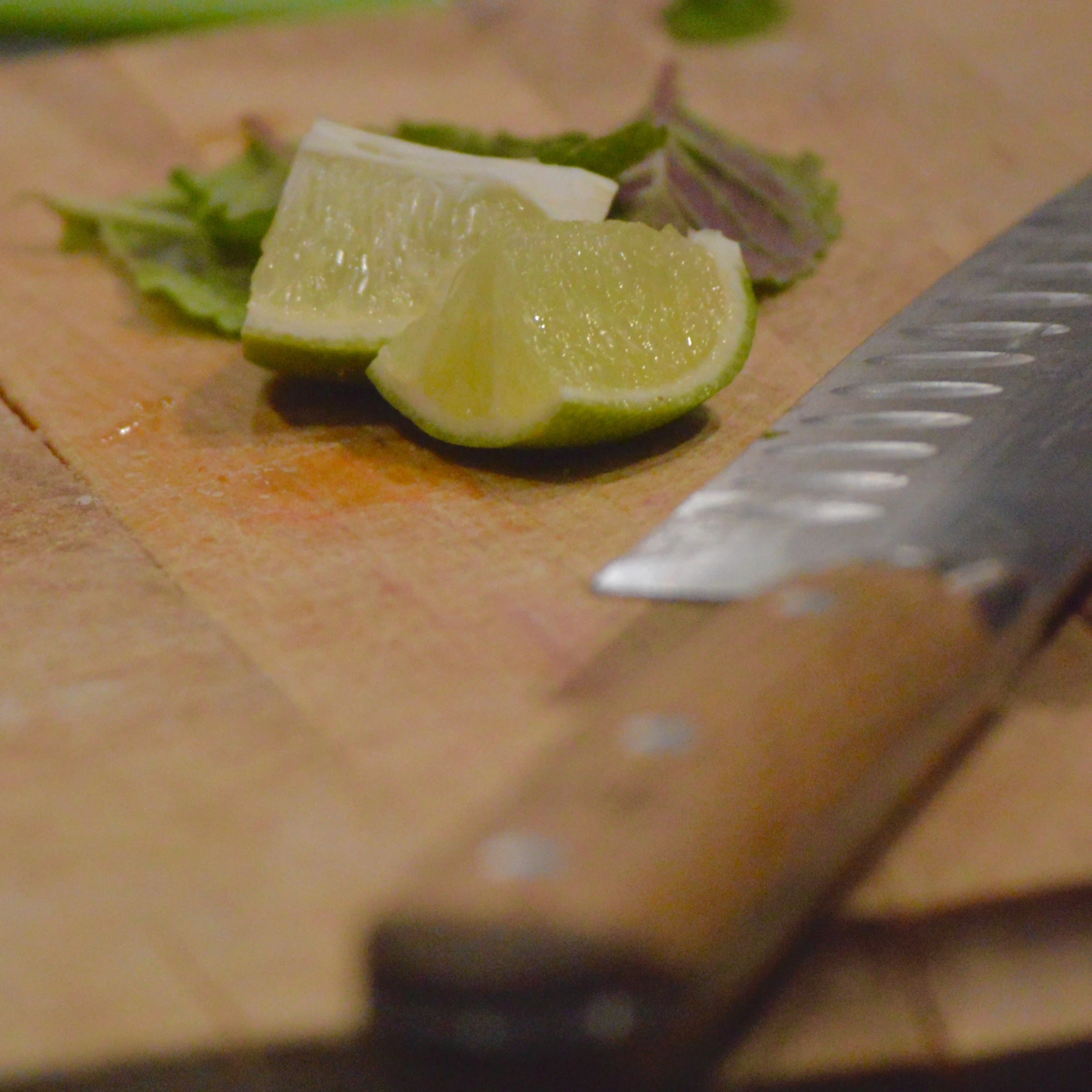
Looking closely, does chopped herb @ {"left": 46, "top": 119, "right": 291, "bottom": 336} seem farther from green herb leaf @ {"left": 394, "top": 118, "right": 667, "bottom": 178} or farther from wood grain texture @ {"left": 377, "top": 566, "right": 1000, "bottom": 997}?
wood grain texture @ {"left": 377, "top": 566, "right": 1000, "bottom": 997}

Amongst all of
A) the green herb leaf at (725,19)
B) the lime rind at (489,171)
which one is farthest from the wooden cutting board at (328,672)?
the green herb leaf at (725,19)

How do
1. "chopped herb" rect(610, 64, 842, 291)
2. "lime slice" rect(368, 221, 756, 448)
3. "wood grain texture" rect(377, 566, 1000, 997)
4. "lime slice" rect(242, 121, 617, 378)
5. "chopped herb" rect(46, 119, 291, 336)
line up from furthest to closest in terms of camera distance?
"chopped herb" rect(46, 119, 291, 336)
"chopped herb" rect(610, 64, 842, 291)
"lime slice" rect(242, 121, 617, 378)
"lime slice" rect(368, 221, 756, 448)
"wood grain texture" rect(377, 566, 1000, 997)

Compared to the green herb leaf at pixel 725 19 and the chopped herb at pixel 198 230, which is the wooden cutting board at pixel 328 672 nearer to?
the chopped herb at pixel 198 230

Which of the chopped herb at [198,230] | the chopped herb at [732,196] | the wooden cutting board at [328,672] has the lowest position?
the wooden cutting board at [328,672]

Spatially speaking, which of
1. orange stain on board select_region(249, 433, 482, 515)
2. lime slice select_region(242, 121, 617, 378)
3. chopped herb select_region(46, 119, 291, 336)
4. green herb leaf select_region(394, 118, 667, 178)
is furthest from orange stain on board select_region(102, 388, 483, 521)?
green herb leaf select_region(394, 118, 667, 178)

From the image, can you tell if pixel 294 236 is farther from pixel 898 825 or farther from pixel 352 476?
pixel 898 825

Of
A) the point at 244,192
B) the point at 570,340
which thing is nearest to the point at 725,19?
the point at 244,192

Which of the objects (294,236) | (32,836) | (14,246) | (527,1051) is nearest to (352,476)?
(294,236)
